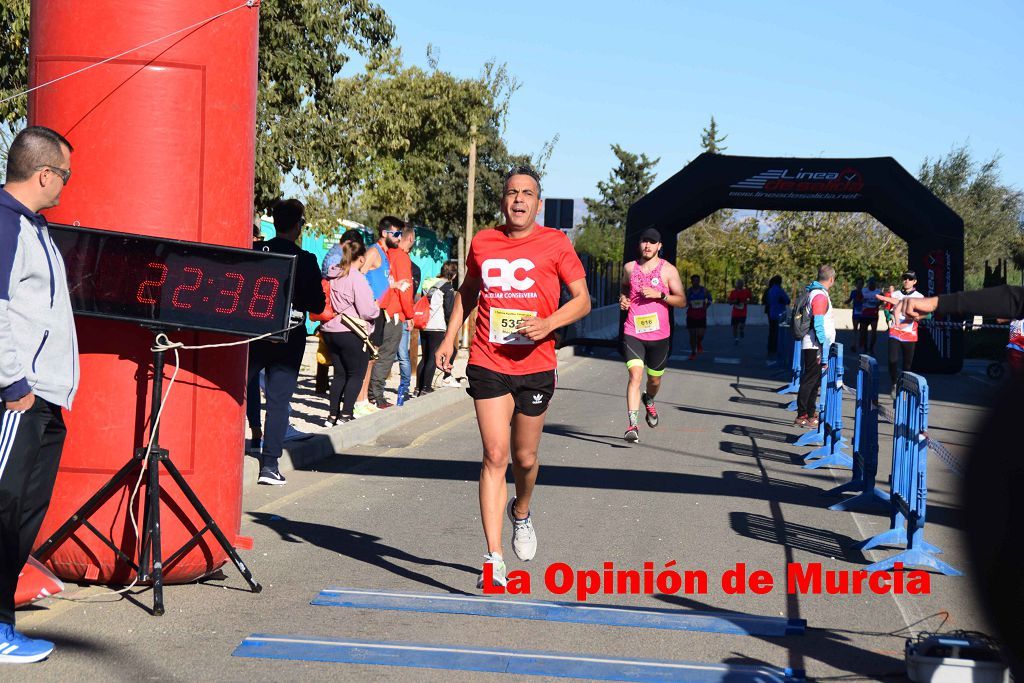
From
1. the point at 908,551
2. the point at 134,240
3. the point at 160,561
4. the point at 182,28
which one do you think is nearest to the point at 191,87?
the point at 182,28

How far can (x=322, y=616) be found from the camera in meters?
5.62

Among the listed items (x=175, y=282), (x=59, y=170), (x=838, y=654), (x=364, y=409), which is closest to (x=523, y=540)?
(x=838, y=654)

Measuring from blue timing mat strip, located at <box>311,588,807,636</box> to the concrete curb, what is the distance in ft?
10.7

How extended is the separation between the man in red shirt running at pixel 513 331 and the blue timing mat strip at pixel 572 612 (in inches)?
14.7

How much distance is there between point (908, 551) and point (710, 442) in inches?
249

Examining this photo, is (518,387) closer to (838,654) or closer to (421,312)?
(838,654)

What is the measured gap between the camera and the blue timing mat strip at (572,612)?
5594 mm

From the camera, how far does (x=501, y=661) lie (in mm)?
4938

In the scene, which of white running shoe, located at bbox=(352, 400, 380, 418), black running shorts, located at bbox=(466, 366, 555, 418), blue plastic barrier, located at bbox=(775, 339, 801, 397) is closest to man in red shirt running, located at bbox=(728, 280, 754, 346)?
blue plastic barrier, located at bbox=(775, 339, 801, 397)

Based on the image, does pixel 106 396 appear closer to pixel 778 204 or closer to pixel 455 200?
pixel 778 204

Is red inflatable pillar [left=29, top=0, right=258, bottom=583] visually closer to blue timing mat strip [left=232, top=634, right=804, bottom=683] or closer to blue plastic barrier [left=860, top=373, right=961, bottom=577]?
blue timing mat strip [left=232, top=634, right=804, bottom=683]

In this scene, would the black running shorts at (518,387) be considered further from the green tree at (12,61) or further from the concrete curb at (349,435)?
the green tree at (12,61)

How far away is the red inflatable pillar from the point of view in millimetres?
6059

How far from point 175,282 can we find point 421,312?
32.0 ft
